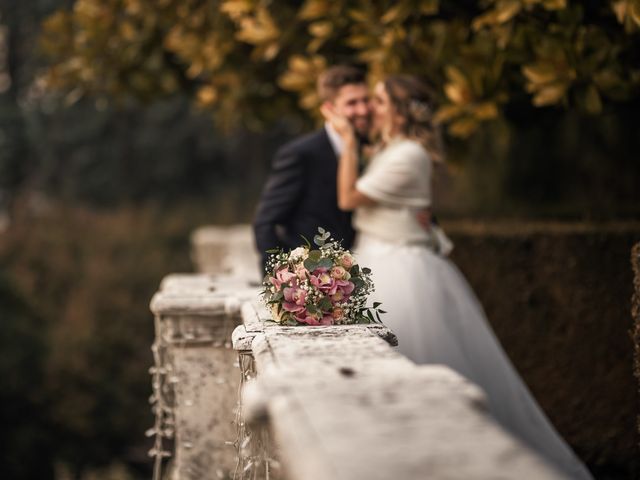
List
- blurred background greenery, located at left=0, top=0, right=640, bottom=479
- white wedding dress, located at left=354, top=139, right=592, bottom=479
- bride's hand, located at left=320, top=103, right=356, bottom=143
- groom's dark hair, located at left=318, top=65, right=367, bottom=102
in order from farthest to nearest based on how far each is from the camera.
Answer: blurred background greenery, located at left=0, top=0, right=640, bottom=479 → groom's dark hair, located at left=318, top=65, right=367, bottom=102 → bride's hand, located at left=320, top=103, right=356, bottom=143 → white wedding dress, located at left=354, top=139, right=592, bottom=479

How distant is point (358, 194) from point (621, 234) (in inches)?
74.7

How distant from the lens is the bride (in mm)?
4625

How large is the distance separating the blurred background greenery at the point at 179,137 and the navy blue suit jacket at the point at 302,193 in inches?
32.9

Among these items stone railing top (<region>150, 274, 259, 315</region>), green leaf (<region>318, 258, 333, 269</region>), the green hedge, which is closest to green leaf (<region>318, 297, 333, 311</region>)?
green leaf (<region>318, 258, 333, 269</region>)

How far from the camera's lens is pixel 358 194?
4.91 meters

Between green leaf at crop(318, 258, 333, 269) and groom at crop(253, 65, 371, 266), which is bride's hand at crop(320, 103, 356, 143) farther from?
green leaf at crop(318, 258, 333, 269)

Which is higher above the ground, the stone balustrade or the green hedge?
the green hedge

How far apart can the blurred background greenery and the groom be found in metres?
0.63

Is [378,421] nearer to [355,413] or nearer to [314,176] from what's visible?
[355,413]

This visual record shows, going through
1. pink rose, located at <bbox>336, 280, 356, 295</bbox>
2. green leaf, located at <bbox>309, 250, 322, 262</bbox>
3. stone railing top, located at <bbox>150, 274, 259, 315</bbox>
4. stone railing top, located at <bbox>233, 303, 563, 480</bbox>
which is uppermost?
stone railing top, located at <bbox>150, 274, 259, 315</bbox>

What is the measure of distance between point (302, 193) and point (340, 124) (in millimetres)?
363

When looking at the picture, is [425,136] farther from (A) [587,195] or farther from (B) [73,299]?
(B) [73,299]

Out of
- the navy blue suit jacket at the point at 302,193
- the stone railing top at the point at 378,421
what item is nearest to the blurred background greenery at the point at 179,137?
the navy blue suit jacket at the point at 302,193

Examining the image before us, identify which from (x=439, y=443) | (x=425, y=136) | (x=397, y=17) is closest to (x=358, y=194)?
(x=425, y=136)
